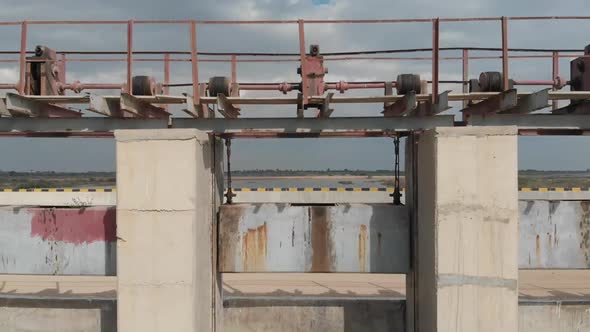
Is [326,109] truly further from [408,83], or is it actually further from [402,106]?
[408,83]

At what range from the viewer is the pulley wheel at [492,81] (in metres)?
6.01

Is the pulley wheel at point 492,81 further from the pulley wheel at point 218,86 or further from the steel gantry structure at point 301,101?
the pulley wheel at point 218,86

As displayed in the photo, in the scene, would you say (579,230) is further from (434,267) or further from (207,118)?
(207,118)

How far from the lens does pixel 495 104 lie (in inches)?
231

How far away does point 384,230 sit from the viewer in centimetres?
648

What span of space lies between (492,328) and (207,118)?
421cm

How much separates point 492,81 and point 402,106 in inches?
48.3

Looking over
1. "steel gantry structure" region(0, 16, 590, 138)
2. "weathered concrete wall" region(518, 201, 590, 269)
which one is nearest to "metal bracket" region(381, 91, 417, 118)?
"steel gantry structure" region(0, 16, 590, 138)

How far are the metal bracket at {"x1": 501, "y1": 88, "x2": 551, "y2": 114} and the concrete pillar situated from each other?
451 millimetres

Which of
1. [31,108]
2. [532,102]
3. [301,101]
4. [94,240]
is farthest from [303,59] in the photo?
[94,240]

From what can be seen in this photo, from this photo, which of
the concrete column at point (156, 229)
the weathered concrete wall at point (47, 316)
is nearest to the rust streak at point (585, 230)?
the concrete column at point (156, 229)

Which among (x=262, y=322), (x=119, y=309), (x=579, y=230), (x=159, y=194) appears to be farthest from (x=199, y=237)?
(x=579, y=230)

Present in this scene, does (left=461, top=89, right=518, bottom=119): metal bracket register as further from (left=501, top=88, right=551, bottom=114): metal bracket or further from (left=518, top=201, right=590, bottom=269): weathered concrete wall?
(left=518, top=201, right=590, bottom=269): weathered concrete wall

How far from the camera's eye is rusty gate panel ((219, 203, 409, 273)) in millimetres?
6473
